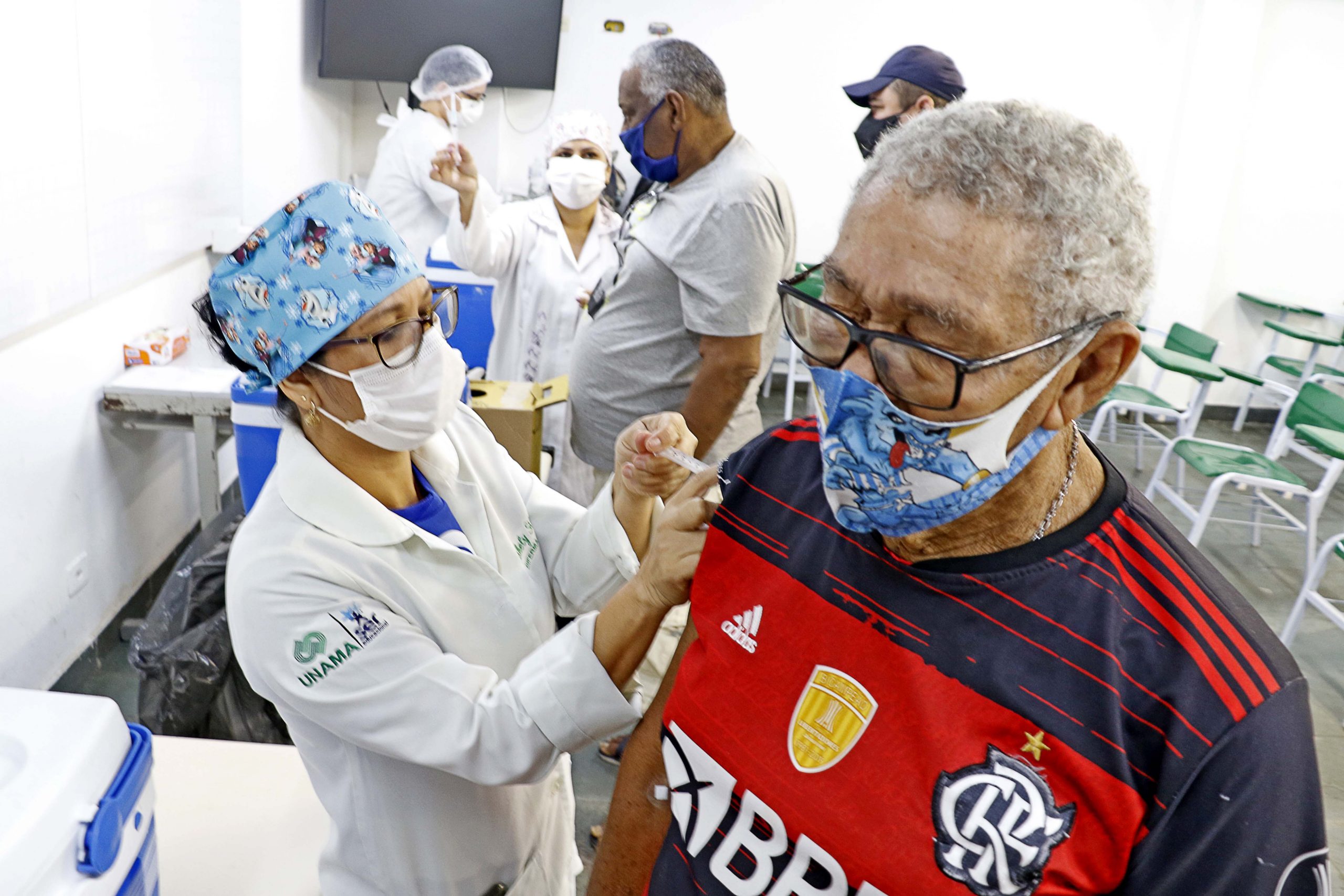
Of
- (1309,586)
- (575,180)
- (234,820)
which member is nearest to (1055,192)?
(234,820)

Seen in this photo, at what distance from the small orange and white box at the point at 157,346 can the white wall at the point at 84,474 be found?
42 mm

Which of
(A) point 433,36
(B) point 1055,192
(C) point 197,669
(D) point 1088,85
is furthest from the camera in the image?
(D) point 1088,85

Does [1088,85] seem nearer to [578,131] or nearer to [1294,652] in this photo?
[1294,652]

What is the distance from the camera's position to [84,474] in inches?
110

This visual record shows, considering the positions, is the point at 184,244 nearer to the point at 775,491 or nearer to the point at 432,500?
the point at 432,500

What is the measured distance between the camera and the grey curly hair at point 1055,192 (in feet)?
2.35

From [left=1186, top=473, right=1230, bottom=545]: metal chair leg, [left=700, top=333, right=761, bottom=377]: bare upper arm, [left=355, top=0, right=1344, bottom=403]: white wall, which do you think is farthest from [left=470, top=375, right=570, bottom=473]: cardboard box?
[left=355, top=0, right=1344, bottom=403]: white wall

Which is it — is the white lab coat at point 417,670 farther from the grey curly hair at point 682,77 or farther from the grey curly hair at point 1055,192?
the grey curly hair at point 682,77

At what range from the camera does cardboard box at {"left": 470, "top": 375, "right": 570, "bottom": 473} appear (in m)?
2.63

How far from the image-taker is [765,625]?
3.11 ft

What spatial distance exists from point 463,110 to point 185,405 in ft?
7.12

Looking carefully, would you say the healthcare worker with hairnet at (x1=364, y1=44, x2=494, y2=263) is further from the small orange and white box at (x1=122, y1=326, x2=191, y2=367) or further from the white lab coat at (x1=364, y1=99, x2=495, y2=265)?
the small orange and white box at (x1=122, y1=326, x2=191, y2=367)

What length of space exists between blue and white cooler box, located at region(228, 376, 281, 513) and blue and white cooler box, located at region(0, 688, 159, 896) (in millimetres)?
1675

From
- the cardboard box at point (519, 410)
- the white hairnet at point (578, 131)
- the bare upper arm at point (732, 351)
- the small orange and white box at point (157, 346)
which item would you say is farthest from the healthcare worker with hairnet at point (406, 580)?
the white hairnet at point (578, 131)
